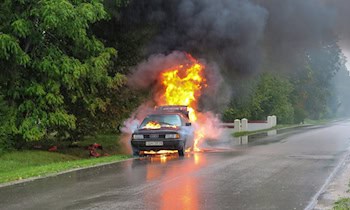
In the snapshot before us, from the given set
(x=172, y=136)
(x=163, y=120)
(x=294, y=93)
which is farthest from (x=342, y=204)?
(x=294, y=93)

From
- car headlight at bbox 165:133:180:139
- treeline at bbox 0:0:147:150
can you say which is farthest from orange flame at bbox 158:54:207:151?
car headlight at bbox 165:133:180:139

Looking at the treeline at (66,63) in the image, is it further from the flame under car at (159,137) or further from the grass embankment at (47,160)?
the flame under car at (159,137)

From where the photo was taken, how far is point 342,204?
23.6 feet

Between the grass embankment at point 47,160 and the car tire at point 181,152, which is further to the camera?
the car tire at point 181,152

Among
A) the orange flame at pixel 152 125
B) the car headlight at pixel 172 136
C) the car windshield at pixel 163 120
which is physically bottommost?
the car headlight at pixel 172 136

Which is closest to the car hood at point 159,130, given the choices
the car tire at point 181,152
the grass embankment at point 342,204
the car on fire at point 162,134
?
the car on fire at point 162,134

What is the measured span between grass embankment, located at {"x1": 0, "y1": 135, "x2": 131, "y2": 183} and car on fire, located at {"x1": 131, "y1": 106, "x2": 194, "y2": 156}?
0.69 meters

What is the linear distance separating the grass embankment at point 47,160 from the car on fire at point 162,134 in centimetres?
69

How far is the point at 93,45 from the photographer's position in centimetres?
1522

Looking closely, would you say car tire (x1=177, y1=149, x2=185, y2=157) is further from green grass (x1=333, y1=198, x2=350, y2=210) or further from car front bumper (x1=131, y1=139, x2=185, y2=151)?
green grass (x1=333, y1=198, x2=350, y2=210)

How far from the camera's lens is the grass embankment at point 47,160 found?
11.0m

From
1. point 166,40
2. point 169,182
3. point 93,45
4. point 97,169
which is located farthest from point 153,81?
point 169,182

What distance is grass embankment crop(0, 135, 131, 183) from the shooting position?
11.0 metres

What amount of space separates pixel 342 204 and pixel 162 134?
846 centimetres
